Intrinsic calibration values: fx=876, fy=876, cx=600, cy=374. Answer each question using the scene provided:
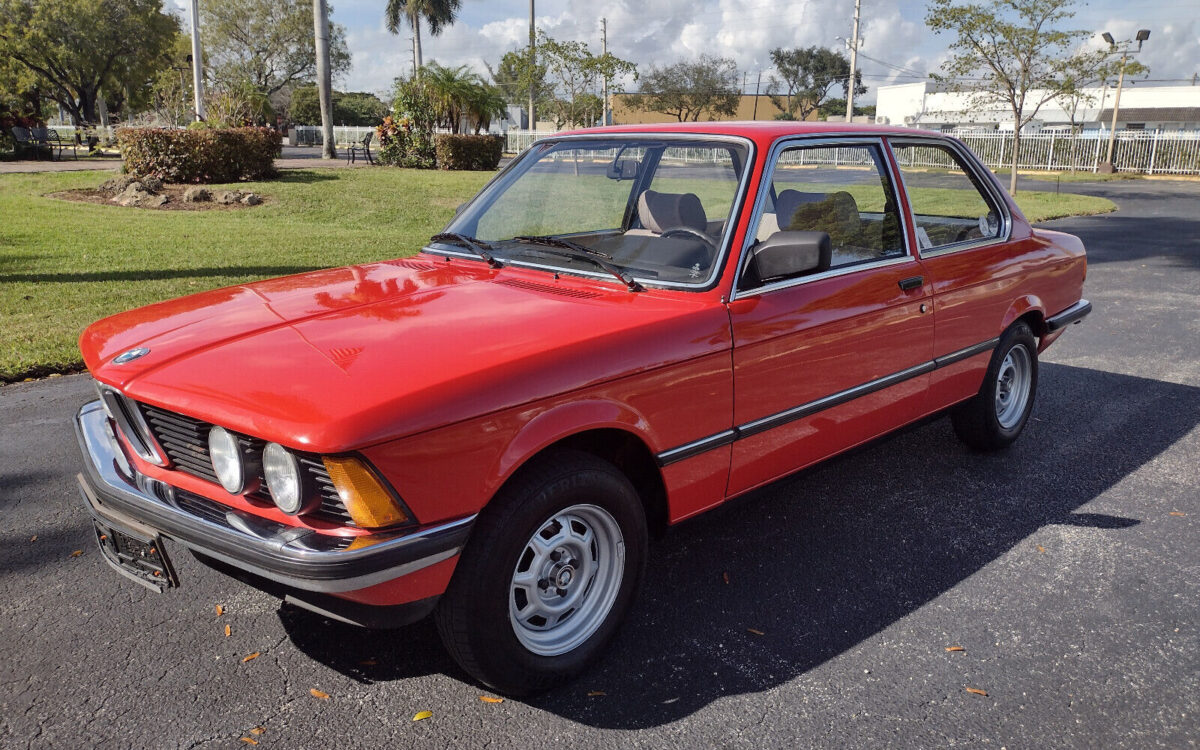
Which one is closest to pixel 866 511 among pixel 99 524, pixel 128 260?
pixel 99 524

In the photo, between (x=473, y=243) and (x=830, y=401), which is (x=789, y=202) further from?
(x=473, y=243)

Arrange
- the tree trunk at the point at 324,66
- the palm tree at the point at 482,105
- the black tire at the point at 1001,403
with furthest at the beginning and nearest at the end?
the palm tree at the point at 482,105, the tree trunk at the point at 324,66, the black tire at the point at 1001,403

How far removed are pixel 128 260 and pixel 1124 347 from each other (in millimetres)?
10680

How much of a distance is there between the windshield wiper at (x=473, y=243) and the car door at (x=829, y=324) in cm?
108

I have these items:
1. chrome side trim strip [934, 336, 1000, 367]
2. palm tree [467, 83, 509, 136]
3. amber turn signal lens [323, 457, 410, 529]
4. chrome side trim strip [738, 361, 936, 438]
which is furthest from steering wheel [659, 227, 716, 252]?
palm tree [467, 83, 509, 136]

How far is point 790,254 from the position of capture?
10.1ft

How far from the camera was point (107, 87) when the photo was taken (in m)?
52.2

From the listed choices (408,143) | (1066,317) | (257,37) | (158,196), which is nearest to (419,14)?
(257,37)

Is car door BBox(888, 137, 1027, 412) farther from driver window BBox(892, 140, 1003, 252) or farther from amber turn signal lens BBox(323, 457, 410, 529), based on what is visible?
amber turn signal lens BBox(323, 457, 410, 529)

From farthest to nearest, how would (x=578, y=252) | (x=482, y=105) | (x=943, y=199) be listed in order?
(x=482, y=105) → (x=943, y=199) → (x=578, y=252)

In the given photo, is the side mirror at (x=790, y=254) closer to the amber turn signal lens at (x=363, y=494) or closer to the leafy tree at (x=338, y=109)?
the amber turn signal lens at (x=363, y=494)

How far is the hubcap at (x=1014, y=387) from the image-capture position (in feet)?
16.0

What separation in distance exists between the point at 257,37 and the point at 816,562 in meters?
63.6

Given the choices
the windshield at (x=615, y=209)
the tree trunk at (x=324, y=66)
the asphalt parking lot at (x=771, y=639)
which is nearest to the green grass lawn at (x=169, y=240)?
the asphalt parking lot at (x=771, y=639)
